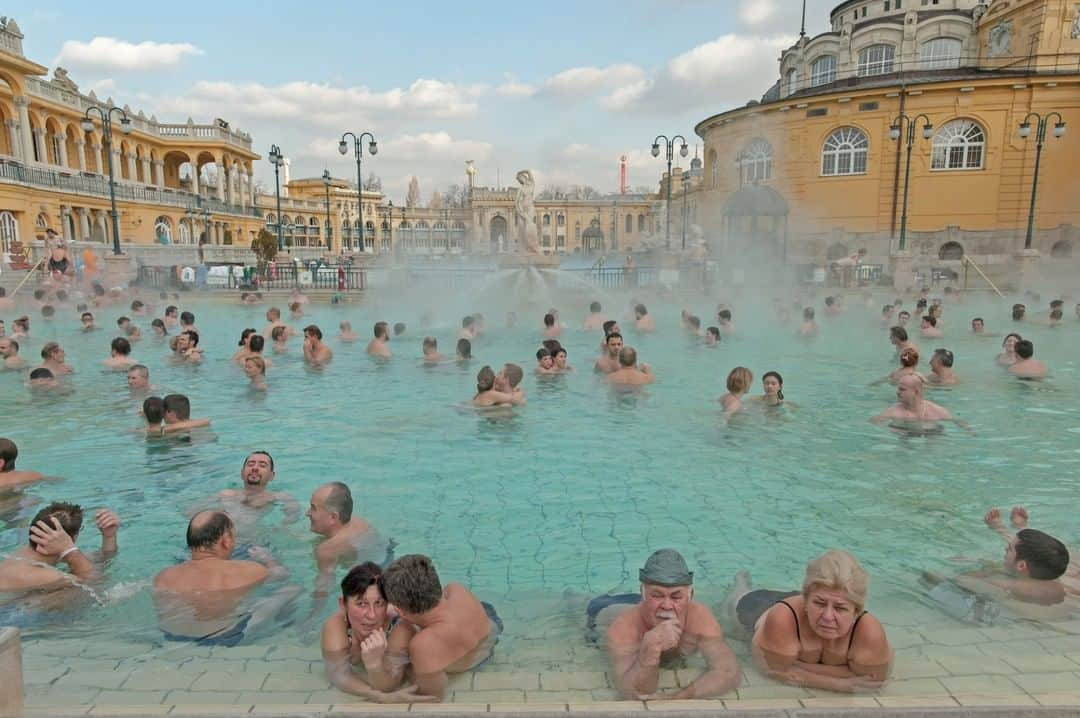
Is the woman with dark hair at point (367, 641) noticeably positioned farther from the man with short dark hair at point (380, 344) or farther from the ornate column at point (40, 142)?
the ornate column at point (40, 142)

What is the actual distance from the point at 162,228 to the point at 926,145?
154ft

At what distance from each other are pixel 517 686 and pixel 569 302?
18862mm

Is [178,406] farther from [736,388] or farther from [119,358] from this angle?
[736,388]

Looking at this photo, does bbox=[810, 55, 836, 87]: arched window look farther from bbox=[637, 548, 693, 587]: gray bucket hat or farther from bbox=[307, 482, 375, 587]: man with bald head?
bbox=[637, 548, 693, 587]: gray bucket hat

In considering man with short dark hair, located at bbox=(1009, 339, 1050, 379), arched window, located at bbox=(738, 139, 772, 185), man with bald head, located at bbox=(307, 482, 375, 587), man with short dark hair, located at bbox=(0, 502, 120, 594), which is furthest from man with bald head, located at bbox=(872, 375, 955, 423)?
arched window, located at bbox=(738, 139, 772, 185)

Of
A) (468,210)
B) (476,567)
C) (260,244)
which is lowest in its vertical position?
(476,567)

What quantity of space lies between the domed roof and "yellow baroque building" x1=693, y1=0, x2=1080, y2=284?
2.8 inches

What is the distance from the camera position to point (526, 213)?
72.7 ft

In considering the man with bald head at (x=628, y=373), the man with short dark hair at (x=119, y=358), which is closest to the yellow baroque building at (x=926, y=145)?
the man with bald head at (x=628, y=373)

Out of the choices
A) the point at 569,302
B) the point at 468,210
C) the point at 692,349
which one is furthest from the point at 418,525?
the point at 468,210

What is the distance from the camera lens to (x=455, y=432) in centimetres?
901

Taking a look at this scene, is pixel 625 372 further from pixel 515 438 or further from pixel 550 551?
pixel 550 551

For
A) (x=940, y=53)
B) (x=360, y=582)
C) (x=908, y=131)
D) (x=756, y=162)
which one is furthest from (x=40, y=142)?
(x=940, y=53)

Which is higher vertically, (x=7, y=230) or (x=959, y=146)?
(x=959, y=146)
